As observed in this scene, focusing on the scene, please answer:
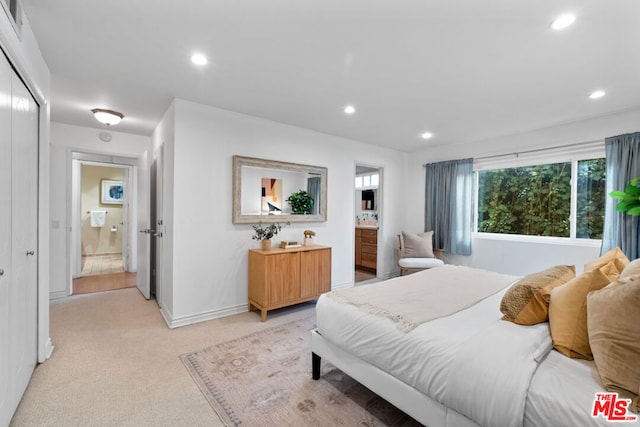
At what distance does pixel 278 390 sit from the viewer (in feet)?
6.52

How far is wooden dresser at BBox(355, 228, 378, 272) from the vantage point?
5566mm

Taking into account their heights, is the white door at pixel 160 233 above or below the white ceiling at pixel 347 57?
below

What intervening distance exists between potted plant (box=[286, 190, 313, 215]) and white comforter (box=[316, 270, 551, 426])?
2.20m

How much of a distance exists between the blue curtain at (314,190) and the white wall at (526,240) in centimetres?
216

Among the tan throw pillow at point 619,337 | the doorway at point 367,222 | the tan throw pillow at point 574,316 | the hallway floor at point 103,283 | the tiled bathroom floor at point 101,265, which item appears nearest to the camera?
the tan throw pillow at point 619,337

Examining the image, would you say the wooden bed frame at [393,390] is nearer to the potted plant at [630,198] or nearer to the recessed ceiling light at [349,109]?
the recessed ceiling light at [349,109]

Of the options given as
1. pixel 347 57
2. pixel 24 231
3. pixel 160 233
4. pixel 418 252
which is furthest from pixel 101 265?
pixel 347 57

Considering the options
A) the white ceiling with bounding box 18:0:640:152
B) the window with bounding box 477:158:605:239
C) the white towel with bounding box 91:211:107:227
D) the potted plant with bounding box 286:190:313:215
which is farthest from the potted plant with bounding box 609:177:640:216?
the white towel with bounding box 91:211:107:227

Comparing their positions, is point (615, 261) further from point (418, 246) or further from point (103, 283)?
point (103, 283)

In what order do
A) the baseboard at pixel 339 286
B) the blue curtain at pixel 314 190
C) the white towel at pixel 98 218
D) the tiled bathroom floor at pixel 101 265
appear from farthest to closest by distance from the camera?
the white towel at pixel 98 218 → the tiled bathroom floor at pixel 101 265 → the baseboard at pixel 339 286 → the blue curtain at pixel 314 190

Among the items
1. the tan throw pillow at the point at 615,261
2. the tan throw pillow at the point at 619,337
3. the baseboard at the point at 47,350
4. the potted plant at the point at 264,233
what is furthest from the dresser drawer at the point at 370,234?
the baseboard at the point at 47,350

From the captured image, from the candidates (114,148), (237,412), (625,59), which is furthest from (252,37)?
(114,148)

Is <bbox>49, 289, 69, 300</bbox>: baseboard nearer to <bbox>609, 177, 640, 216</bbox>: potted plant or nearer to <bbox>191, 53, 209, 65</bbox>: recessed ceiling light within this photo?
<bbox>191, 53, 209, 65</bbox>: recessed ceiling light

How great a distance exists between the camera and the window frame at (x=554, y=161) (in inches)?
140
